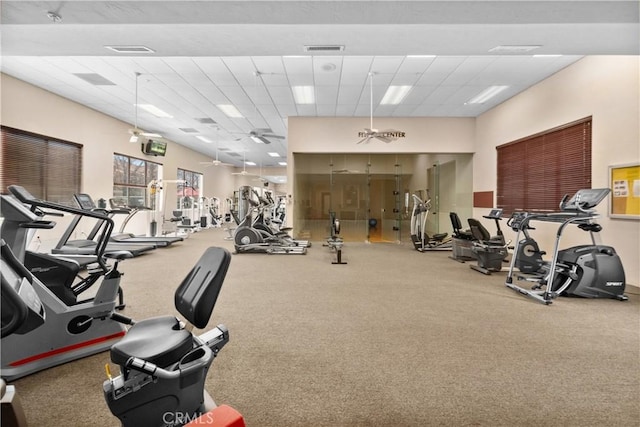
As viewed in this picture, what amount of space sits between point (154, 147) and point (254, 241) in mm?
5733

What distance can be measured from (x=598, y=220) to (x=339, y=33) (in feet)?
16.3

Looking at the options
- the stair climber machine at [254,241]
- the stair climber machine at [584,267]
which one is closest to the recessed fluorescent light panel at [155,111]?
the stair climber machine at [254,241]

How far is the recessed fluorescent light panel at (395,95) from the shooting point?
6.86 meters

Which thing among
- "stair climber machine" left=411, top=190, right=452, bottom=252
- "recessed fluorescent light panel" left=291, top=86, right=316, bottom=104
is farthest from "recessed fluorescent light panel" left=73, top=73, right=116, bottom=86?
"stair climber machine" left=411, top=190, right=452, bottom=252

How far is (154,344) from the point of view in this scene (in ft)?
5.39

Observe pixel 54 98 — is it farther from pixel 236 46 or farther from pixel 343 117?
pixel 343 117

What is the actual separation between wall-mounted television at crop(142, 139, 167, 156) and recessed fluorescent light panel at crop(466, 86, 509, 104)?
957 cm

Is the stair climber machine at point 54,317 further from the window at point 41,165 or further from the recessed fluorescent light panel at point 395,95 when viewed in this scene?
the recessed fluorescent light panel at point 395,95

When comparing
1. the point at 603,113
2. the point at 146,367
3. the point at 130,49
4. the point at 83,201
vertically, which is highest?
the point at 130,49

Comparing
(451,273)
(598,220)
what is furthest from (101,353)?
(598,220)

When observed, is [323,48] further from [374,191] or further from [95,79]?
[374,191]

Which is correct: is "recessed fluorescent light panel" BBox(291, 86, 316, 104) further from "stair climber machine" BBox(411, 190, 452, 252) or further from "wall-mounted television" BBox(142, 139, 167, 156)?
"wall-mounted television" BBox(142, 139, 167, 156)

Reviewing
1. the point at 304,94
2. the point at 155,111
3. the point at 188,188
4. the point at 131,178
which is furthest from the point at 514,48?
the point at 188,188

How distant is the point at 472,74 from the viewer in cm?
604
